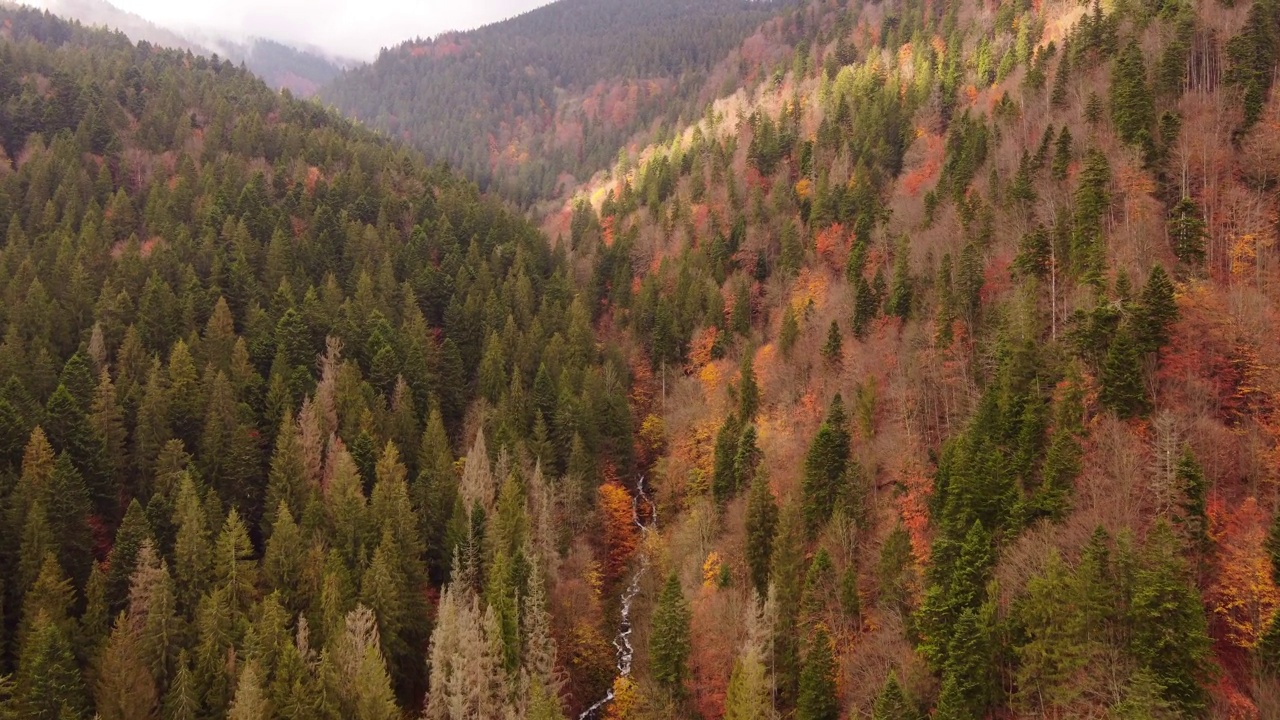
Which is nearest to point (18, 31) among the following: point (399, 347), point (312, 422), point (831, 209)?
point (399, 347)

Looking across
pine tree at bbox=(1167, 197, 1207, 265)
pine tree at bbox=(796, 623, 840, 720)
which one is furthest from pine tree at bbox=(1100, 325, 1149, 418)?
pine tree at bbox=(796, 623, 840, 720)

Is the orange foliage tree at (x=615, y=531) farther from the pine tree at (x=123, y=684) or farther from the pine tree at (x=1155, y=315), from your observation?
the pine tree at (x=1155, y=315)

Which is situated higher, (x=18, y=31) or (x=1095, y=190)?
(x=18, y=31)

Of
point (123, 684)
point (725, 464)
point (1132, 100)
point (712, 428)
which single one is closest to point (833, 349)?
A: point (712, 428)

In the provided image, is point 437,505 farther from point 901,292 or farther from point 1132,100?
point 1132,100

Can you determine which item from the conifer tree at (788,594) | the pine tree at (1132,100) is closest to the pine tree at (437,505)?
the conifer tree at (788,594)

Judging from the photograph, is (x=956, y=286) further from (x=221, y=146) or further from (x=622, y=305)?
(x=221, y=146)
